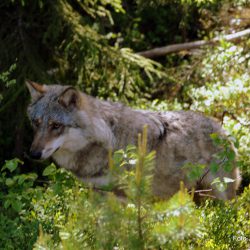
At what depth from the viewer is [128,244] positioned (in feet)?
9.96

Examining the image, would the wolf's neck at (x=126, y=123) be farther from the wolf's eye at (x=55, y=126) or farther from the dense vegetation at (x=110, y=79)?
the wolf's eye at (x=55, y=126)

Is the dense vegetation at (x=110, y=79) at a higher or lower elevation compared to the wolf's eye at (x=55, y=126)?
lower

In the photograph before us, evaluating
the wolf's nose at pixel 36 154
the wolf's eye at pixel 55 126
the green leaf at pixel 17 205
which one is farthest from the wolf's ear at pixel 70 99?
the green leaf at pixel 17 205

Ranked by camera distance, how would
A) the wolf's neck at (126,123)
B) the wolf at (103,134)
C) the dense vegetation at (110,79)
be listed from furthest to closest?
1. the wolf's neck at (126,123)
2. the wolf at (103,134)
3. the dense vegetation at (110,79)

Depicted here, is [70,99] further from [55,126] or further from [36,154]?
[36,154]

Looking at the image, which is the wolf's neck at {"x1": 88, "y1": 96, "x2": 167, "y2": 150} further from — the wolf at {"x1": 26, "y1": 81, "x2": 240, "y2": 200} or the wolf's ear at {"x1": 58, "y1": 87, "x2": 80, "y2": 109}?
the wolf's ear at {"x1": 58, "y1": 87, "x2": 80, "y2": 109}

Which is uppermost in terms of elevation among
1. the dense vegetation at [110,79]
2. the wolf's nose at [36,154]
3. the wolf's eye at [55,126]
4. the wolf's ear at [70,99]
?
the wolf's ear at [70,99]

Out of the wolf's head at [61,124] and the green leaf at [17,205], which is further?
the wolf's head at [61,124]

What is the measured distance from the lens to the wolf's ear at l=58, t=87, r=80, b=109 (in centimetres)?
564

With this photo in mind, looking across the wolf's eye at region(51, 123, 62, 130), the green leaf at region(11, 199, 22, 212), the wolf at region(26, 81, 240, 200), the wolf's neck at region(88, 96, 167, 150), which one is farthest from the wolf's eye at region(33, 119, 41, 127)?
the green leaf at region(11, 199, 22, 212)

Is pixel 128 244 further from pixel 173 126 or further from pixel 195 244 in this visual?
pixel 173 126

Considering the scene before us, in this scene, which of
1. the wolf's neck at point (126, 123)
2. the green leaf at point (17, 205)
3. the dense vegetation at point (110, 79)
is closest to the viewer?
the green leaf at point (17, 205)

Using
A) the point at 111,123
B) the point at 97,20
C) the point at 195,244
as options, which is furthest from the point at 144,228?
the point at 97,20

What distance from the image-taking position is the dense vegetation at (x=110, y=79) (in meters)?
5.14
